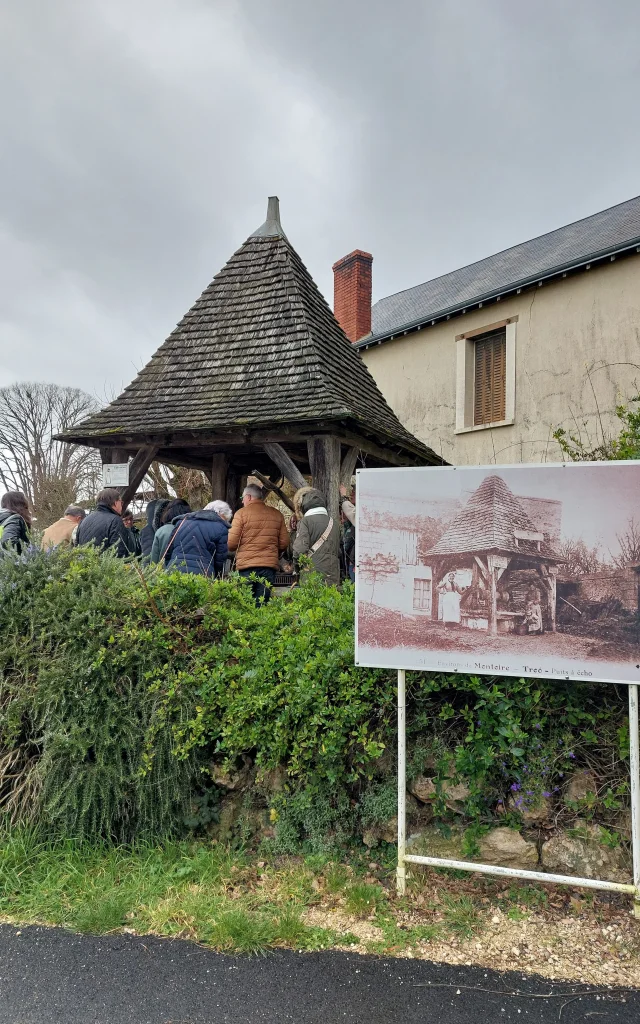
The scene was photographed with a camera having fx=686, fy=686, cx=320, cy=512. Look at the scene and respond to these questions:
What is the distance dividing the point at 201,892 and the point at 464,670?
181cm

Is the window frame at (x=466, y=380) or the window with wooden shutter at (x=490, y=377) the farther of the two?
the window frame at (x=466, y=380)

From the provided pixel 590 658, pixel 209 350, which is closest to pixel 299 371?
pixel 209 350

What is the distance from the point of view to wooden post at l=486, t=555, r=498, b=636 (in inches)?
132

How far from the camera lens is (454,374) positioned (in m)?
15.1

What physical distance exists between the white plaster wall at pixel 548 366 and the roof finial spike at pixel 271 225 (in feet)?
19.2

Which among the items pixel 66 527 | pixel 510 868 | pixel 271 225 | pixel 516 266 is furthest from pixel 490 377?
pixel 510 868

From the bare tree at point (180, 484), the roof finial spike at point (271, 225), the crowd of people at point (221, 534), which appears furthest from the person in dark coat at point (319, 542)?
the bare tree at point (180, 484)

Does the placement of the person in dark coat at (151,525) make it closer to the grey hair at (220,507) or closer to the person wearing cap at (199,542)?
the grey hair at (220,507)

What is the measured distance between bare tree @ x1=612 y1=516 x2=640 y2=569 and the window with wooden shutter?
11431 millimetres

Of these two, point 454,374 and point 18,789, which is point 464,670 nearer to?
point 18,789

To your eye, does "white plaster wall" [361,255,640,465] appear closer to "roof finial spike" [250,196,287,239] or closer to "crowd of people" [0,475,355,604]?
"roof finial spike" [250,196,287,239]

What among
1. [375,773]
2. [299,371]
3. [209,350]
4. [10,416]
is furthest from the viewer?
[10,416]

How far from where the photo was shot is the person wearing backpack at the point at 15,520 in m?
5.68

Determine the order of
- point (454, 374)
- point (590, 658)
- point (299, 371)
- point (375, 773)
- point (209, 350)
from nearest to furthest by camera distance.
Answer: point (590, 658) < point (375, 773) < point (299, 371) < point (209, 350) < point (454, 374)
